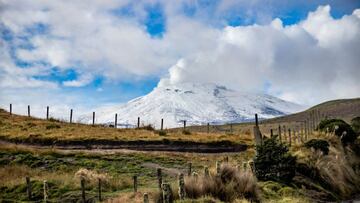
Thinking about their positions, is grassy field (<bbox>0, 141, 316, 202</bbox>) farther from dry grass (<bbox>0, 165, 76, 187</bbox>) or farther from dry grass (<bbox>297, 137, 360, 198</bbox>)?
dry grass (<bbox>297, 137, 360, 198</bbox>)

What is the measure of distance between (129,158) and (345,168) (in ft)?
44.9

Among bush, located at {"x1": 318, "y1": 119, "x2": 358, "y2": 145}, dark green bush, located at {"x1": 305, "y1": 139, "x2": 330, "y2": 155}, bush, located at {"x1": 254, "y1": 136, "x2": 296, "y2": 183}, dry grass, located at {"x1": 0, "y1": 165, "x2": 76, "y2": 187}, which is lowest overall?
dry grass, located at {"x1": 0, "y1": 165, "x2": 76, "y2": 187}

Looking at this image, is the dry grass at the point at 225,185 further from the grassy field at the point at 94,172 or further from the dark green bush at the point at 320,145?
the dark green bush at the point at 320,145

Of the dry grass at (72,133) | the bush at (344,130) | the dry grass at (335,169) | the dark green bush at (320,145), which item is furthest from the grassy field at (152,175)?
the dry grass at (72,133)

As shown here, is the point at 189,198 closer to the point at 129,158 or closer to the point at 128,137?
the point at 129,158

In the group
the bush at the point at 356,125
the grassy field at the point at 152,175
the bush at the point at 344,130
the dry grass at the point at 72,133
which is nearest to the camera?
the grassy field at the point at 152,175

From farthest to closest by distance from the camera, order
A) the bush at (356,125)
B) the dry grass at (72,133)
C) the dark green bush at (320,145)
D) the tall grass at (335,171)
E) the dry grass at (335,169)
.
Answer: the dry grass at (72,133)
the bush at (356,125)
the dark green bush at (320,145)
the dry grass at (335,169)
the tall grass at (335,171)

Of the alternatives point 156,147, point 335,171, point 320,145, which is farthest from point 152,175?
point 156,147

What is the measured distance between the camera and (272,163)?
2456 centimetres

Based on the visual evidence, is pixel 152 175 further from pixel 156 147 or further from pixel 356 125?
pixel 356 125

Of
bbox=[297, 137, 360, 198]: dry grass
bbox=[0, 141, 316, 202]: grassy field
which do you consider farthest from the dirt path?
bbox=[297, 137, 360, 198]: dry grass

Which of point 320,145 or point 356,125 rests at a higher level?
point 356,125

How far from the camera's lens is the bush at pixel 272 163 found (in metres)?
24.4

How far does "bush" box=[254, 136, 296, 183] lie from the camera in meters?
24.4
